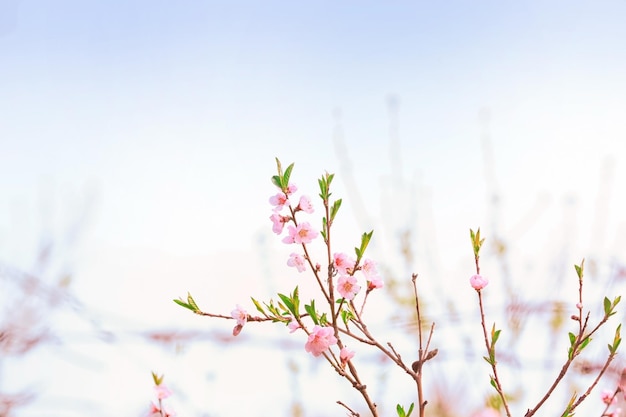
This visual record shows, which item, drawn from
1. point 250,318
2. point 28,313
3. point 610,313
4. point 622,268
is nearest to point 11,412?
point 28,313

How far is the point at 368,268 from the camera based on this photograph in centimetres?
166

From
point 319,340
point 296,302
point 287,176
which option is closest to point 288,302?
point 296,302

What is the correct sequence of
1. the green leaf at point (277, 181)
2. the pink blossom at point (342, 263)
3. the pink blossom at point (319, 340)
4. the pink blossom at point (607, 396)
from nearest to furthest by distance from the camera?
the pink blossom at point (319, 340)
the pink blossom at point (342, 263)
the green leaf at point (277, 181)
the pink blossom at point (607, 396)

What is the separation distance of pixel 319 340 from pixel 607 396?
109 centimetres

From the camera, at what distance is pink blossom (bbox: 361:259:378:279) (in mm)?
1651

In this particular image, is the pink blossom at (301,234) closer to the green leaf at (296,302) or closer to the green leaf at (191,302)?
the green leaf at (296,302)

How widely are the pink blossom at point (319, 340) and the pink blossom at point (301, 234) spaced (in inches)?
9.9

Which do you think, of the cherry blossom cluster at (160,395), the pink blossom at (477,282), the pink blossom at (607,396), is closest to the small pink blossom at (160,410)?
the cherry blossom cluster at (160,395)

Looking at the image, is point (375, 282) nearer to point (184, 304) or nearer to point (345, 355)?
point (345, 355)

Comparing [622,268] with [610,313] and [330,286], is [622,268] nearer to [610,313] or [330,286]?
[610,313]

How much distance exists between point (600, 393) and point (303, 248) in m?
1.14

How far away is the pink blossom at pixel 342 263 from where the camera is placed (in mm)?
1584

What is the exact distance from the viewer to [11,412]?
3053 millimetres

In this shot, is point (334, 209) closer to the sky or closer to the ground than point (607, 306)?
closer to the sky
